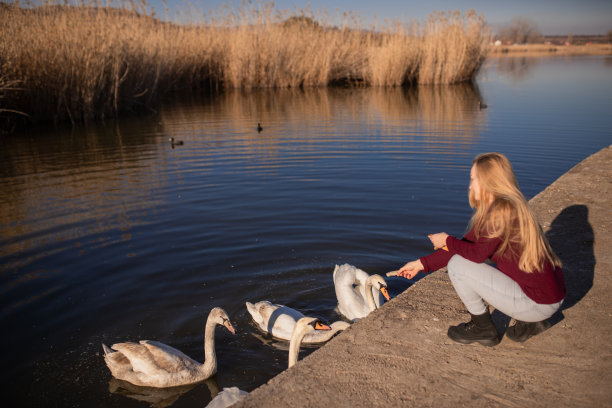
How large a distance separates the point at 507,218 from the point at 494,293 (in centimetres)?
47

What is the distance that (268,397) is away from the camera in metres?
2.91

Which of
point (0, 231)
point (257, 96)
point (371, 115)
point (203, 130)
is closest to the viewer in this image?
point (0, 231)

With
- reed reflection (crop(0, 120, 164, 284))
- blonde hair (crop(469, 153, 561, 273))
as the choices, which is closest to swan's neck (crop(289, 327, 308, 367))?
blonde hair (crop(469, 153, 561, 273))

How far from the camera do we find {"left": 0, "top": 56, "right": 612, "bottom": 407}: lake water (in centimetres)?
477

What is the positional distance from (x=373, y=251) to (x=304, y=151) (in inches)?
229

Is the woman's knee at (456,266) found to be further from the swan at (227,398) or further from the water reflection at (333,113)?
the water reflection at (333,113)

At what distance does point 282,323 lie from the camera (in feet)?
15.8

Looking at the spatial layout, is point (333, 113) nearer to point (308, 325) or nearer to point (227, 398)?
point (308, 325)

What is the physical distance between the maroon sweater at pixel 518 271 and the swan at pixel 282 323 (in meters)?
1.80

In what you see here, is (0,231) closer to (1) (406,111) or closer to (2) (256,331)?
(2) (256,331)

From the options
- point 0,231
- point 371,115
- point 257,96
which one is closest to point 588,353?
point 0,231

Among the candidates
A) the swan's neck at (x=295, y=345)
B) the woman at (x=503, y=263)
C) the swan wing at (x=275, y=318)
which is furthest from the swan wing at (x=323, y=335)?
the woman at (x=503, y=263)

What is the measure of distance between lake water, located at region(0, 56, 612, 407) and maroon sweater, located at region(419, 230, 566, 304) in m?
2.03

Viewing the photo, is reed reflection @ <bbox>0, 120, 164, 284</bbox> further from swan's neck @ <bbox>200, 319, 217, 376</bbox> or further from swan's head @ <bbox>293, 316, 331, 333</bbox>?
swan's head @ <bbox>293, 316, 331, 333</bbox>
